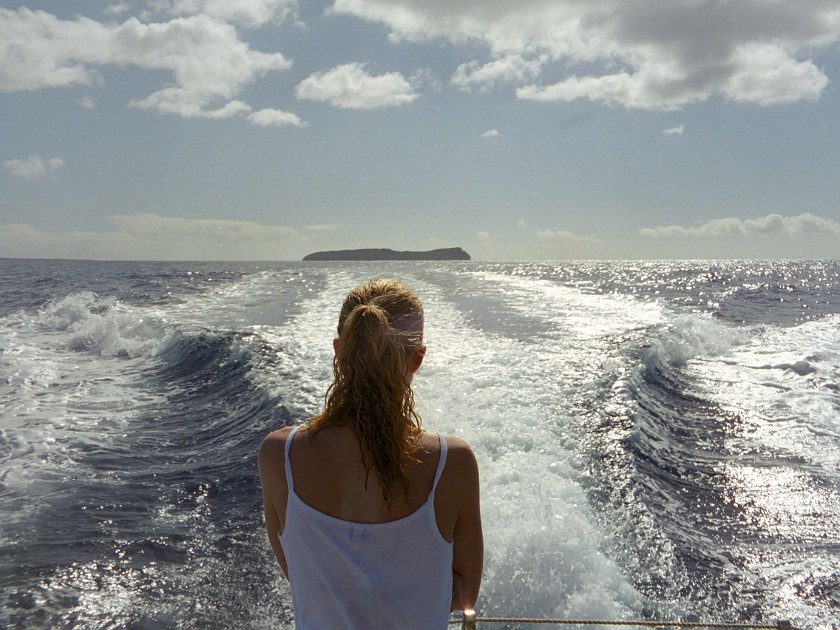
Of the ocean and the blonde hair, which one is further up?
the blonde hair

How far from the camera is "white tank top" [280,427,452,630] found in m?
1.27

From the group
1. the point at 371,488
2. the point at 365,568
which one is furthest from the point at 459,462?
the point at 365,568

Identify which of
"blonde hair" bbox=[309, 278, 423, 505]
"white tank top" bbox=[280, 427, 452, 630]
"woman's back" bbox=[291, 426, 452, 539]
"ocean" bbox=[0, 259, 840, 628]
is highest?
"blonde hair" bbox=[309, 278, 423, 505]

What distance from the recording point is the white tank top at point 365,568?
1272mm

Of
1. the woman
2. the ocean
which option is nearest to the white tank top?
the woman

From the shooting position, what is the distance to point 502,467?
218 inches

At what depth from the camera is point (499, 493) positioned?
5.02 metres

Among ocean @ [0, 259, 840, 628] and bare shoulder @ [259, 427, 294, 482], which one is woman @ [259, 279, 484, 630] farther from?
ocean @ [0, 259, 840, 628]

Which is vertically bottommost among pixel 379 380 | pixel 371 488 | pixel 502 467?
pixel 502 467

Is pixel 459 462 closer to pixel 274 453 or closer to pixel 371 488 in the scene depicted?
pixel 371 488

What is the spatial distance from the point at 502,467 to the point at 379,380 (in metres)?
4.47

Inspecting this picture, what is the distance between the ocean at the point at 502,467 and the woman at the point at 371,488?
2680mm

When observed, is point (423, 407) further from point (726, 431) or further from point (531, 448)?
point (726, 431)

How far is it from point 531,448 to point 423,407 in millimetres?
1945
